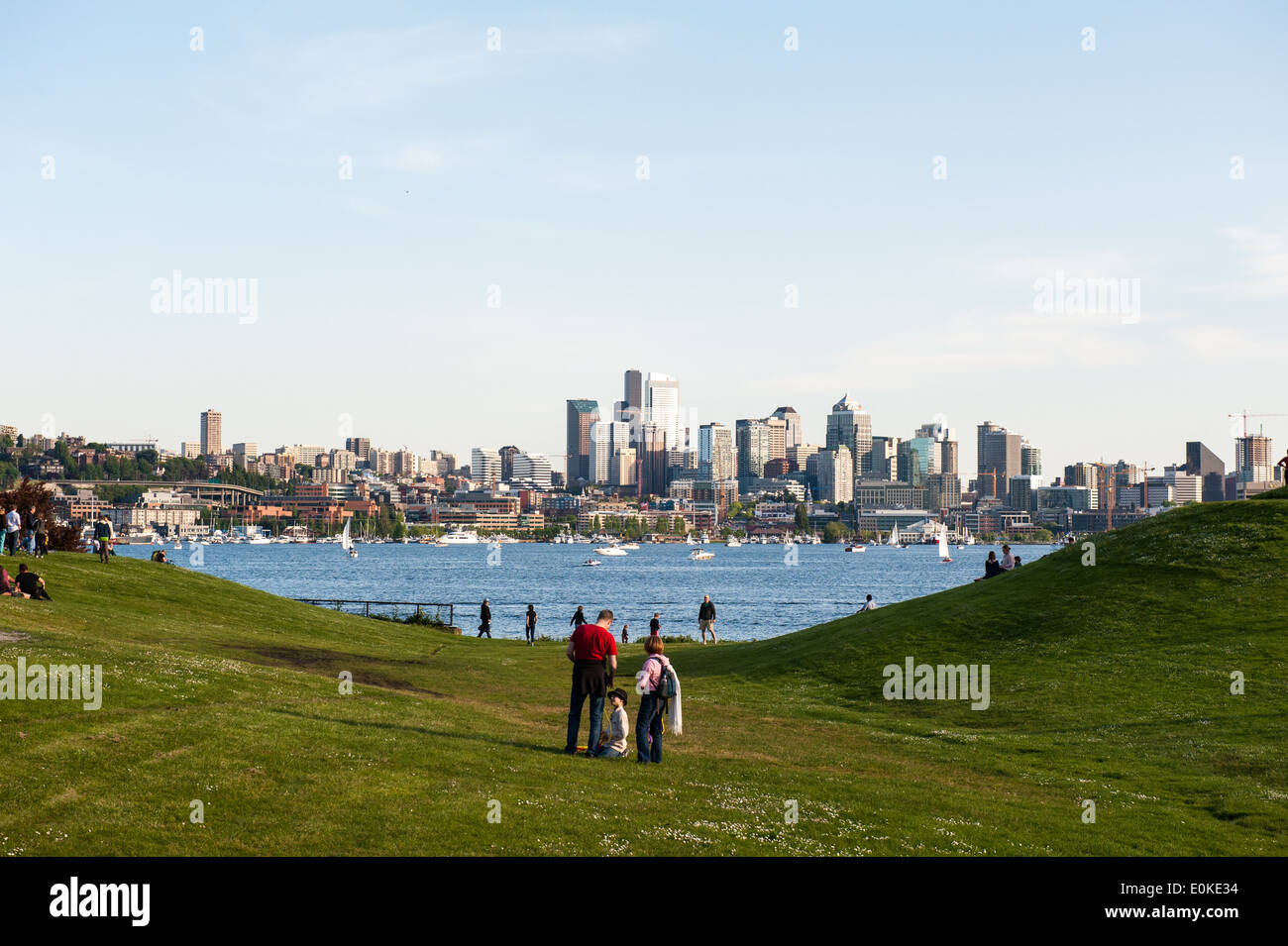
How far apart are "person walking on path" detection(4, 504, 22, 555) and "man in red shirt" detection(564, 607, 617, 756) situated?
34540 millimetres

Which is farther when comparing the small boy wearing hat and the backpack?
the small boy wearing hat

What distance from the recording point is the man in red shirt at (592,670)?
22047mm

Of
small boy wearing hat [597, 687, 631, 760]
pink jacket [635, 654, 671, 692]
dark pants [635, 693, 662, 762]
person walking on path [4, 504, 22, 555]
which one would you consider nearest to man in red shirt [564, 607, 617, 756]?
small boy wearing hat [597, 687, 631, 760]

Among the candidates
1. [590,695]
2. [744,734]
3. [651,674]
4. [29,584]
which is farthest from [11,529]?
[651,674]

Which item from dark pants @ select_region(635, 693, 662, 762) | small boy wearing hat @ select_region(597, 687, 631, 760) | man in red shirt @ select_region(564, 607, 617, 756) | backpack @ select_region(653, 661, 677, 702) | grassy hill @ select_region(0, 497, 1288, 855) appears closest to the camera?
grassy hill @ select_region(0, 497, 1288, 855)

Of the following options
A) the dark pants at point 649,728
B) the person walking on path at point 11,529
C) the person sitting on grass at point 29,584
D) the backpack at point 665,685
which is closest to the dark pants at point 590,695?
the dark pants at point 649,728

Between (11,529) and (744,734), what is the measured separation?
A: 34480mm

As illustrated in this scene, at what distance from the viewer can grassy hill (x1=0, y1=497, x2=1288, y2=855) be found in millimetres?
16281

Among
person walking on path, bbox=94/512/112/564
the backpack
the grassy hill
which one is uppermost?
person walking on path, bbox=94/512/112/564

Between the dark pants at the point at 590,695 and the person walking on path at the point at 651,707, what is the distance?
2.57ft

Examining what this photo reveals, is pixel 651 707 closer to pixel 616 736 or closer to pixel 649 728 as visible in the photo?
pixel 649 728

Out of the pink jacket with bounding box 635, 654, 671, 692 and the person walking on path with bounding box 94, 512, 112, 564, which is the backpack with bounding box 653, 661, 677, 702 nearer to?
the pink jacket with bounding box 635, 654, 671, 692

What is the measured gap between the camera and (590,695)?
2230 cm
